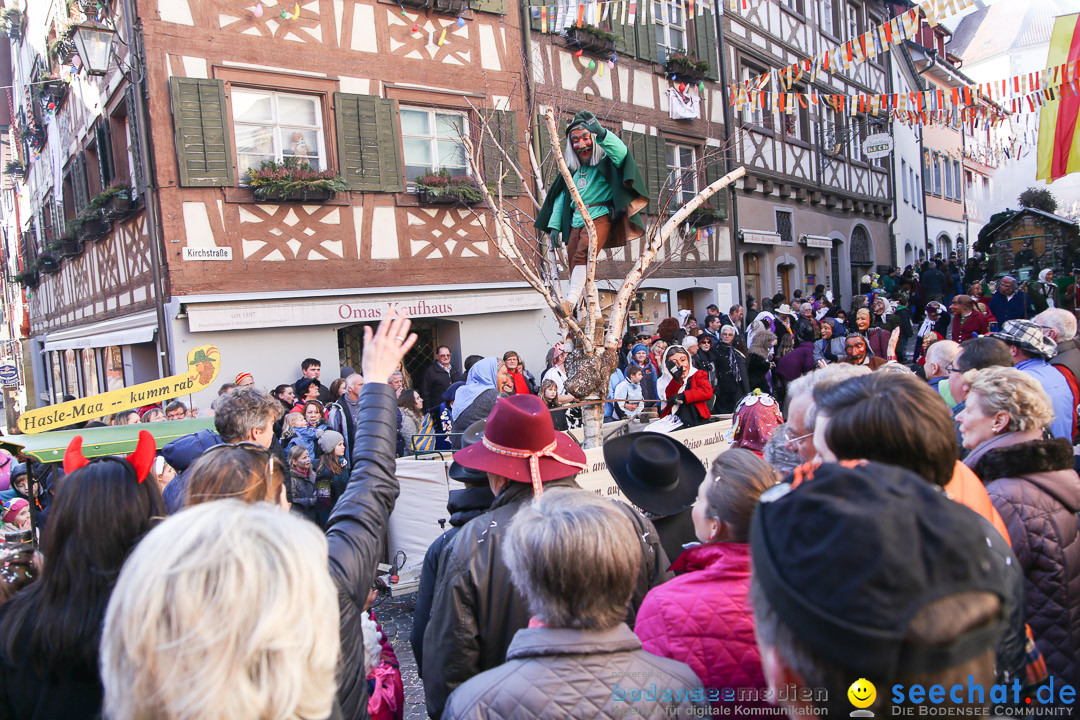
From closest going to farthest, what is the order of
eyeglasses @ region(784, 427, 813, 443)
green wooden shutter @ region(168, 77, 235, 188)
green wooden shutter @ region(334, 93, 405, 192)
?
eyeglasses @ region(784, 427, 813, 443)
green wooden shutter @ region(168, 77, 235, 188)
green wooden shutter @ region(334, 93, 405, 192)

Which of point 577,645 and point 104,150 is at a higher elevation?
point 104,150

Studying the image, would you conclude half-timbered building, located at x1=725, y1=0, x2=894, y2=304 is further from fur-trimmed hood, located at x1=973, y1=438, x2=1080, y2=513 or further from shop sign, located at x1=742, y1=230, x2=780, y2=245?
fur-trimmed hood, located at x1=973, y1=438, x2=1080, y2=513

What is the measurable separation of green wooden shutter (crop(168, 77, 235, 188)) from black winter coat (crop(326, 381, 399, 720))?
8.91 m

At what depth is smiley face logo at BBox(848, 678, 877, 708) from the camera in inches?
38.6

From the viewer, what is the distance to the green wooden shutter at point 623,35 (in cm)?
1388

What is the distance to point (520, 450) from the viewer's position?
8.82ft

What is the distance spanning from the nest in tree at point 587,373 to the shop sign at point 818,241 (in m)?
16.7

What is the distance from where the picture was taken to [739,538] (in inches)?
81.4

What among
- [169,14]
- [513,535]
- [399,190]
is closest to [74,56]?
[169,14]

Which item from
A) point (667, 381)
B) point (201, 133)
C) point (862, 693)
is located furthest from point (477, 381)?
point (201, 133)

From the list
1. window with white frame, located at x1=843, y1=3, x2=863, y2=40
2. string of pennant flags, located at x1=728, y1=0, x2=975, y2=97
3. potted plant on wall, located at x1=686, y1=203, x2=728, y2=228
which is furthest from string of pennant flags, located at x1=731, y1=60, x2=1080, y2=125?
window with white frame, located at x1=843, y1=3, x2=863, y2=40

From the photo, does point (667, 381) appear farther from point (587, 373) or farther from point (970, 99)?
point (970, 99)

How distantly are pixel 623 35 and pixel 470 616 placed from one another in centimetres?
1381

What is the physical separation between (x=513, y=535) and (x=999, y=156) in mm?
44302
